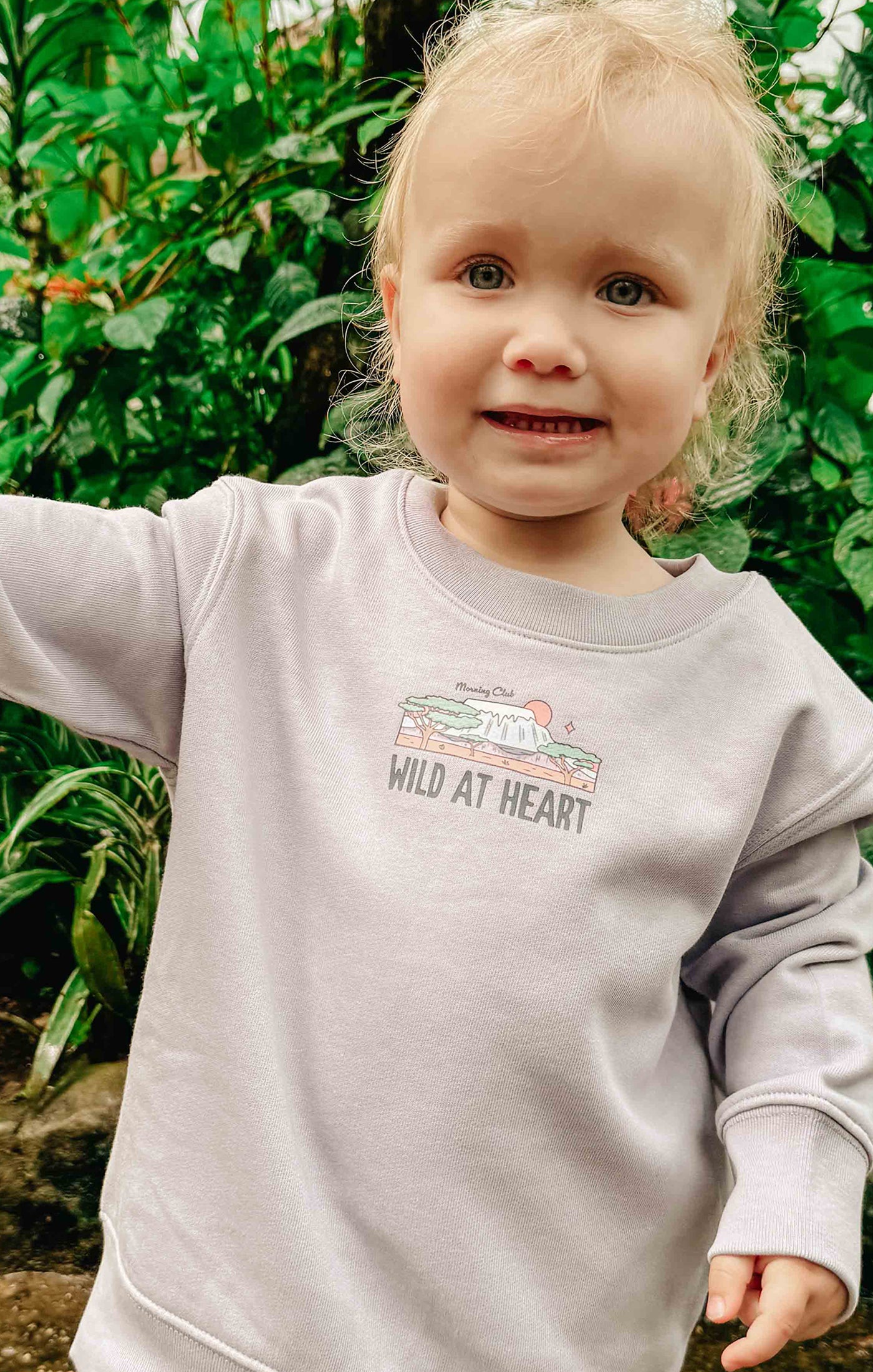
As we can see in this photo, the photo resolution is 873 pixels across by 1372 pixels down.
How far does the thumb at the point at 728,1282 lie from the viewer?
98 centimetres

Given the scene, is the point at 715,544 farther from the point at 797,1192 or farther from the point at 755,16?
the point at 797,1192

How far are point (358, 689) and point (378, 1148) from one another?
357 mm

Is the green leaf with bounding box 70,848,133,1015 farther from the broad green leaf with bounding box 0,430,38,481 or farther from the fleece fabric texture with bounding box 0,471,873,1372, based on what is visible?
the fleece fabric texture with bounding box 0,471,873,1372

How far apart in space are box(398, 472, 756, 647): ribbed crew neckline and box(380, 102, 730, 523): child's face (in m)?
0.08

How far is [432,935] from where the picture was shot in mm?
997

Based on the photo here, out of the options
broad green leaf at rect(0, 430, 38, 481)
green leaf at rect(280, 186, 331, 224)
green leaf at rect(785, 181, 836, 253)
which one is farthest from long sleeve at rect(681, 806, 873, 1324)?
broad green leaf at rect(0, 430, 38, 481)

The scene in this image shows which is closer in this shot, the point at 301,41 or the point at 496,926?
the point at 496,926

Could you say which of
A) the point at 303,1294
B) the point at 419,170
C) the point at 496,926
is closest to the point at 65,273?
the point at 419,170

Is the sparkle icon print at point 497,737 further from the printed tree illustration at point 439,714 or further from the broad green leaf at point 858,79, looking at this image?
the broad green leaf at point 858,79

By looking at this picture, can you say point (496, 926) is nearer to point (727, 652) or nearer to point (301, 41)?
point (727, 652)

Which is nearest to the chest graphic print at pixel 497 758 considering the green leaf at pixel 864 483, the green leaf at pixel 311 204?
the green leaf at pixel 864 483

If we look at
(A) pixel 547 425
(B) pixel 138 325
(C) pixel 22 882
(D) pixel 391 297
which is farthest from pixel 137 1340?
(B) pixel 138 325

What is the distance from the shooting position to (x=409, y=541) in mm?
1119

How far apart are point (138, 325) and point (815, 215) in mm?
825
